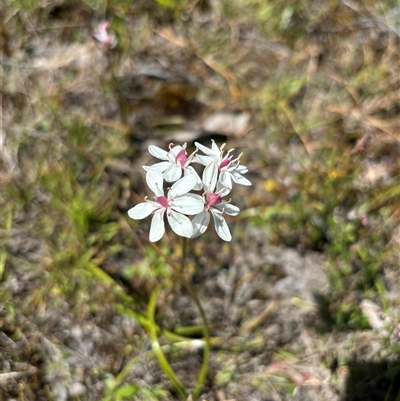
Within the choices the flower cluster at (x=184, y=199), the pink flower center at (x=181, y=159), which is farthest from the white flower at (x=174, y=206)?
the pink flower center at (x=181, y=159)

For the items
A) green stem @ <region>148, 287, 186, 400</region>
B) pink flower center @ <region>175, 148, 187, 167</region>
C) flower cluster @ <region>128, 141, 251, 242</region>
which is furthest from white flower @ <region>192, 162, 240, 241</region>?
green stem @ <region>148, 287, 186, 400</region>

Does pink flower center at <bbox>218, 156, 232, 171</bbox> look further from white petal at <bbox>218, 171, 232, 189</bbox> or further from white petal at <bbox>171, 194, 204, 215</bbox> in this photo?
white petal at <bbox>171, 194, 204, 215</bbox>

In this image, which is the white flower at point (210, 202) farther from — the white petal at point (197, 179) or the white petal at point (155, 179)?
the white petal at point (155, 179)

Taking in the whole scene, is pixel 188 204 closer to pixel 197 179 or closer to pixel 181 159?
pixel 197 179

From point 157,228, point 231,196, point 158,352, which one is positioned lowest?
point 158,352

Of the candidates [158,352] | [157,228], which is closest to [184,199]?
[157,228]

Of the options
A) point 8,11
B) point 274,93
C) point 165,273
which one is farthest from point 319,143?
point 8,11
